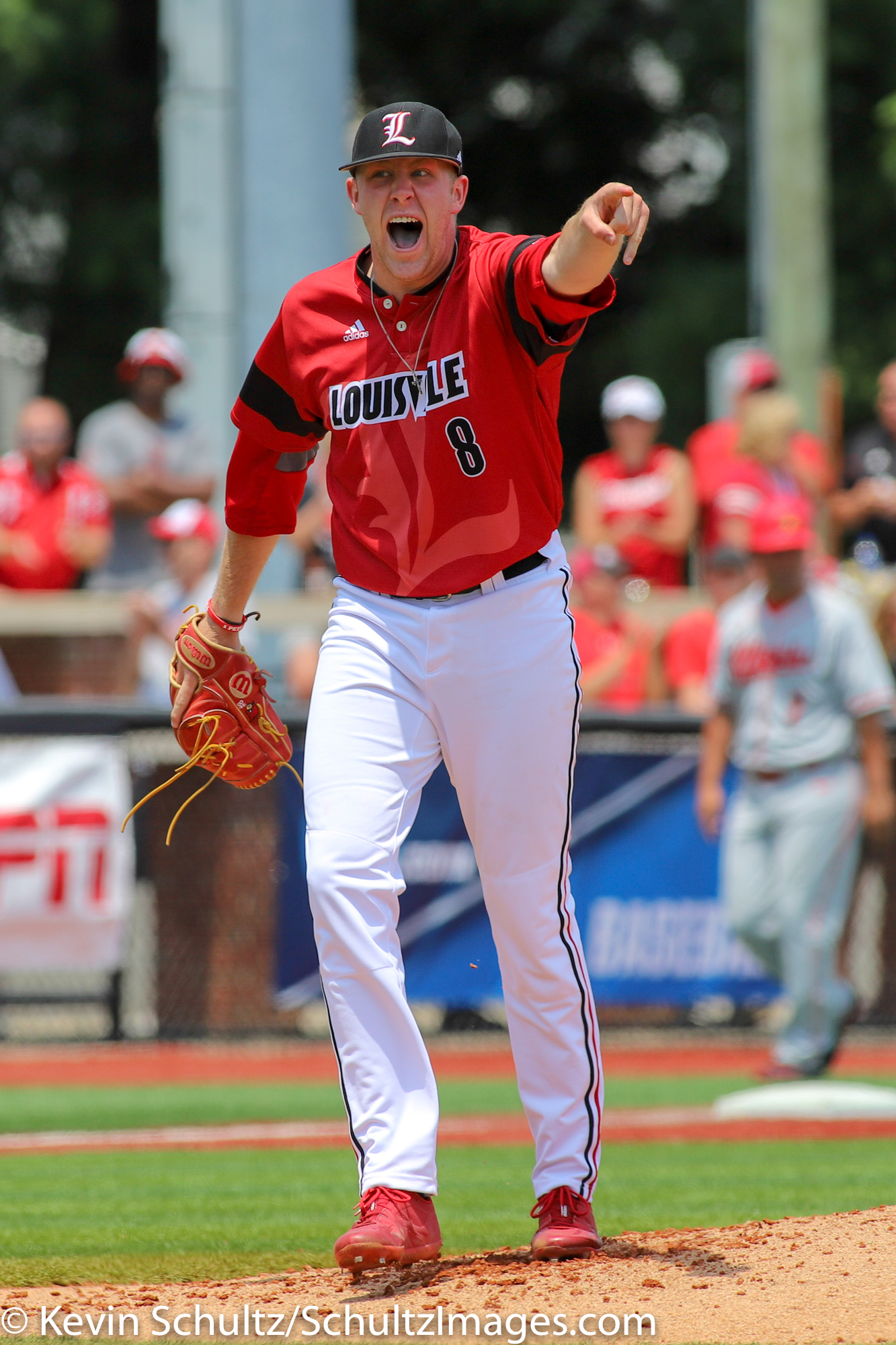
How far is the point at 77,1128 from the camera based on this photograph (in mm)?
7730

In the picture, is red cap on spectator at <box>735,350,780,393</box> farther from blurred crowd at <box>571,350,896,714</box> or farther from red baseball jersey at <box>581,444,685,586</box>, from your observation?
red baseball jersey at <box>581,444,685,586</box>

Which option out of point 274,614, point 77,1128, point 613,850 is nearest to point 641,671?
point 613,850

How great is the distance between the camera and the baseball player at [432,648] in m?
4.23

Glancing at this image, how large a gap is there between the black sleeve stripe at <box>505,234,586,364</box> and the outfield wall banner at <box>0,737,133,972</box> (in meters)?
5.92

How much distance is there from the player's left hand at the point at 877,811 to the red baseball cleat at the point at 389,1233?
533 cm

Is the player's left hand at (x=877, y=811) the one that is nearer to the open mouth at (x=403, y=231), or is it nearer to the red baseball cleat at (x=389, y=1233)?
the red baseball cleat at (x=389, y=1233)

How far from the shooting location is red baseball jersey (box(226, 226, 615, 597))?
4.23 m

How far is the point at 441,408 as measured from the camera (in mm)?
4246

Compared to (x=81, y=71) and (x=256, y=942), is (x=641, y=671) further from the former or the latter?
(x=81, y=71)

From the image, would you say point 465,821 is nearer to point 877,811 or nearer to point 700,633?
point 877,811

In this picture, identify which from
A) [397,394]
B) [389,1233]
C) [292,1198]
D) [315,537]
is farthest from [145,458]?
[389,1233]

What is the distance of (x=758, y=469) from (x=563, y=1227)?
7.82m

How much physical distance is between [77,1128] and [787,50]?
31.2ft

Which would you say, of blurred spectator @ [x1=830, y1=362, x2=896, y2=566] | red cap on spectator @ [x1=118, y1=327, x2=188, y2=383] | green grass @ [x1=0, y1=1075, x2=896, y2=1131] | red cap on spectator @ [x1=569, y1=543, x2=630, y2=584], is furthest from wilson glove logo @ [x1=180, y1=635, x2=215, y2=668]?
blurred spectator @ [x1=830, y1=362, x2=896, y2=566]
